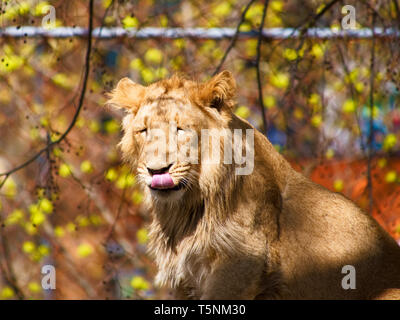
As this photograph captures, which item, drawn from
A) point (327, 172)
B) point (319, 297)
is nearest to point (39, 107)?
point (327, 172)

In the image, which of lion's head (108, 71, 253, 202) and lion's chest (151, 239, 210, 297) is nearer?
lion's head (108, 71, 253, 202)

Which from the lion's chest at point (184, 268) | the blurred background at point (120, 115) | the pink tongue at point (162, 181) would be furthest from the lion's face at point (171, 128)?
the blurred background at point (120, 115)

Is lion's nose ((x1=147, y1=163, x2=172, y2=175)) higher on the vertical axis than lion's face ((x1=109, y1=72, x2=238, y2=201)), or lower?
lower

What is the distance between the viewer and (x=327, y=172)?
8500 mm

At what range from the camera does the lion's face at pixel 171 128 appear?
3807 mm

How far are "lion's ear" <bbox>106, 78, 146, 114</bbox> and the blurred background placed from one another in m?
2.46

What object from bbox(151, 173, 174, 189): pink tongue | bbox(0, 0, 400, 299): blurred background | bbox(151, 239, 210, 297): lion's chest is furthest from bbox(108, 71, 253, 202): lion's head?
bbox(0, 0, 400, 299): blurred background

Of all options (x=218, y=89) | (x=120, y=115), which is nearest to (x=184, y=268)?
(x=218, y=89)

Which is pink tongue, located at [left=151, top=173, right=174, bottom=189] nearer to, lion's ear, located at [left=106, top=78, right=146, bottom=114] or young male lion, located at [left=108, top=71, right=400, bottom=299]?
young male lion, located at [left=108, top=71, right=400, bottom=299]

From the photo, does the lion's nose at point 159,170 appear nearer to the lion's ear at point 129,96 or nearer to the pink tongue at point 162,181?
the pink tongue at point 162,181

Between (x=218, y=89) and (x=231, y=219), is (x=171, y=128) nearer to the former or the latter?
(x=218, y=89)

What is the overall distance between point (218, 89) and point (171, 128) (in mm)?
420

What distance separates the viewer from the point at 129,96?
A: 13.9ft

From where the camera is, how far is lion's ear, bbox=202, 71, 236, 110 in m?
4.06
